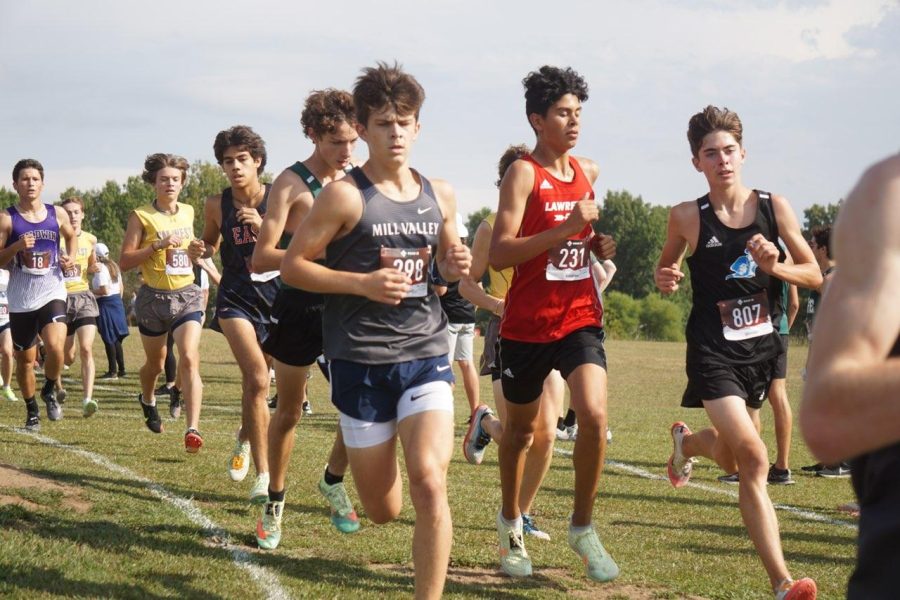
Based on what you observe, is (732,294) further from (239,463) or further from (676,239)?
(239,463)

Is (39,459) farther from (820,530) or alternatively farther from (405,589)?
(820,530)

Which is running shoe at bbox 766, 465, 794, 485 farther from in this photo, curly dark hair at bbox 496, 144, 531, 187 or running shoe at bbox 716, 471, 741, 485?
curly dark hair at bbox 496, 144, 531, 187

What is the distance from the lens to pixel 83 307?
46.4 ft

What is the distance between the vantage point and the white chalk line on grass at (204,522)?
5.39 metres

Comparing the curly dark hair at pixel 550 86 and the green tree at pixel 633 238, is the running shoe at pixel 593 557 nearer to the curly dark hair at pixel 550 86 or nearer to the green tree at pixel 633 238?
the curly dark hair at pixel 550 86

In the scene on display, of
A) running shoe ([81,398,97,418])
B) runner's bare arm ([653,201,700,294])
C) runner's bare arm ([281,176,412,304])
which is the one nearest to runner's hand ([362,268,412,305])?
runner's bare arm ([281,176,412,304])

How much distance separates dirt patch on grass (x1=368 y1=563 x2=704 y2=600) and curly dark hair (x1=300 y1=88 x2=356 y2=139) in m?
2.38

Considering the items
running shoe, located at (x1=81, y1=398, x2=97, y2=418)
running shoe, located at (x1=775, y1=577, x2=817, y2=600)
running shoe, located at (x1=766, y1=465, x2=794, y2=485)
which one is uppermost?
running shoe, located at (x1=775, y1=577, x2=817, y2=600)

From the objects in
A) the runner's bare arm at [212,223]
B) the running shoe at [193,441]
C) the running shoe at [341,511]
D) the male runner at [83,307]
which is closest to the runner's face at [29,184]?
the male runner at [83,307]

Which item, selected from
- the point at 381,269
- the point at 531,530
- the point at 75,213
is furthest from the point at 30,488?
the point at 75,213

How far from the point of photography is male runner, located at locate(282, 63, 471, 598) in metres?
4.86

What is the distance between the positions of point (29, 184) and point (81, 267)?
3.90m

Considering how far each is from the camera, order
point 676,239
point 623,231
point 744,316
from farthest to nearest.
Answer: point 623,231
point 676,239
point 744,316

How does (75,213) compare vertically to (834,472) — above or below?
above
